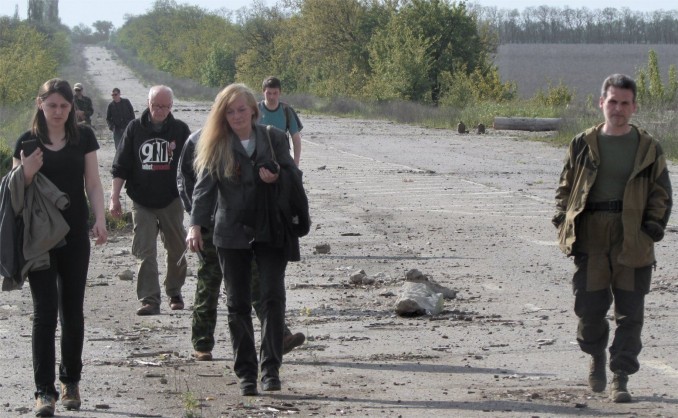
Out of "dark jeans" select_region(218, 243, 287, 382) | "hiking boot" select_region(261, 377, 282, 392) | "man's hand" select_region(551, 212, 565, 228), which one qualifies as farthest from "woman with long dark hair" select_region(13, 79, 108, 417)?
"man's hand" select_region(551, 212, 565, 228)

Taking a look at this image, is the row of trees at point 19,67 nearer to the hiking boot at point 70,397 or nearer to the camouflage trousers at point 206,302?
the camouflage trousers at point 206,302

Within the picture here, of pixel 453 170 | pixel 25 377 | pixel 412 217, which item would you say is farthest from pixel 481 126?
pixel 25 377

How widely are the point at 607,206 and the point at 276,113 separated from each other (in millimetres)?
5550

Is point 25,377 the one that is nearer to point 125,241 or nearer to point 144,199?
point 144,199

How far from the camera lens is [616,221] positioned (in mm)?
6641

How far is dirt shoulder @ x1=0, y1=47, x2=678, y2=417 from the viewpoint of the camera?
677 cm

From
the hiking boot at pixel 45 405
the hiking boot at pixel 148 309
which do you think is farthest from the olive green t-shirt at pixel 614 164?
the hiking boot at pixel 148 309

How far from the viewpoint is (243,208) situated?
6.93 metres

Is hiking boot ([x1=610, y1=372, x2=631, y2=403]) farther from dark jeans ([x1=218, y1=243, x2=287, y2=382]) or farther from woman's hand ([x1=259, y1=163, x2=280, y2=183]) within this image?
woman's hand ([x1=259, y1=163, x2=280, y2=183])

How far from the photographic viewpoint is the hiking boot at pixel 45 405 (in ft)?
21.4

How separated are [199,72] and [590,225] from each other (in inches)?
5090

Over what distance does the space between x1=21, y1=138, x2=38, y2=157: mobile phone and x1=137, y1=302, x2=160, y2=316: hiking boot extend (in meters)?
3.49

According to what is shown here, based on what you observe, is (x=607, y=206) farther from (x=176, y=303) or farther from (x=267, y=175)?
(x=176, y=303)

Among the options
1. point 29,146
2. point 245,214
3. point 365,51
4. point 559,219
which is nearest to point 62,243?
point 29,146
